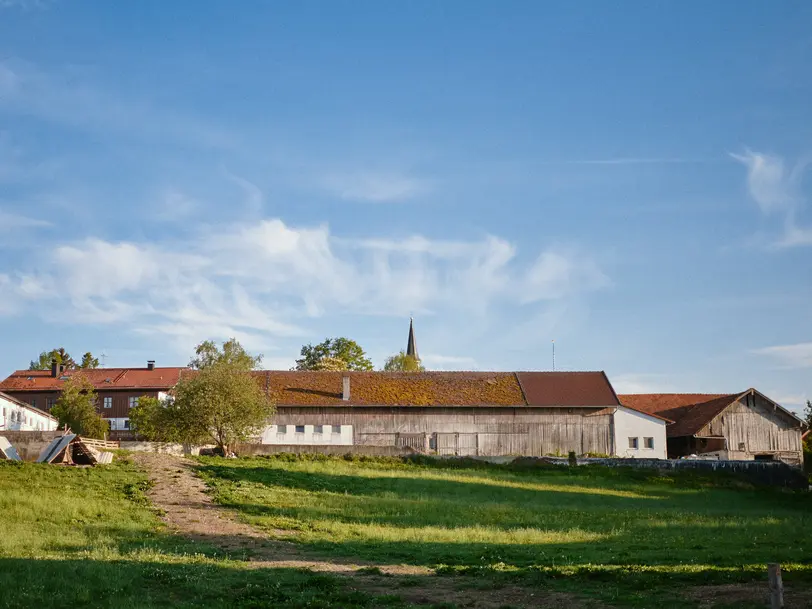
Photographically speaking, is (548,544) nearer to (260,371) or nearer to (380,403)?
(380,403)

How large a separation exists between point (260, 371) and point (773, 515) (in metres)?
46.4

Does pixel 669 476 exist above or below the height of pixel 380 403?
below

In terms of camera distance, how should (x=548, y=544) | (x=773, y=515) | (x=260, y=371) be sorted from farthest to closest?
(x=260, y=371)
(x=773, y=515)
(x=548, y=544)

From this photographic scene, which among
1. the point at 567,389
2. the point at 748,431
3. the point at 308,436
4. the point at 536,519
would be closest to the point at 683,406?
the point at 748,431

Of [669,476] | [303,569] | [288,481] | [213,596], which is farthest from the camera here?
[669,476]

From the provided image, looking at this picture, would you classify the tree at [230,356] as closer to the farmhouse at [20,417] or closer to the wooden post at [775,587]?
the farmhouse at [20,417]

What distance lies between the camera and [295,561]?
925 inches

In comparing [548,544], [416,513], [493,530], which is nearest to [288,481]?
[416,513]

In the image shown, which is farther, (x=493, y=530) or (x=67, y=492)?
(x=67, y=492)

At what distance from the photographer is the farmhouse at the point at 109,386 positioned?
9094cm

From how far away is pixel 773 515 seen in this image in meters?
38.9

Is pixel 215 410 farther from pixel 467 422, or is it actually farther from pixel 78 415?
pixel 78 415

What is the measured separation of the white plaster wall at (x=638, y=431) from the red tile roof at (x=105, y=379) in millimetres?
47377

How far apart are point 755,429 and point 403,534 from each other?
4996 cm
